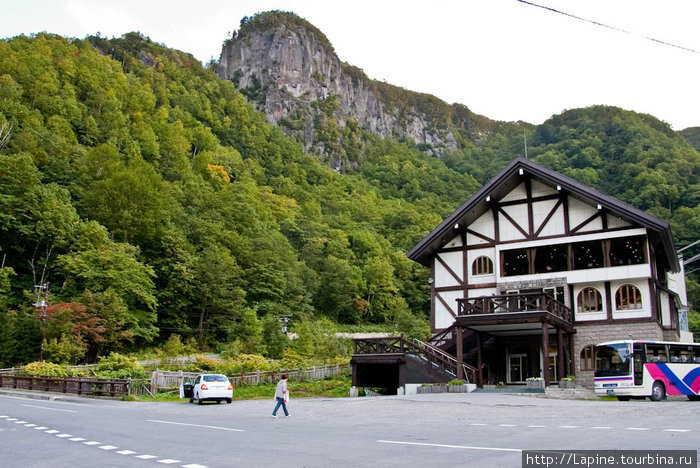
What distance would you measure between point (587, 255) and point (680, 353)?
8.13 m

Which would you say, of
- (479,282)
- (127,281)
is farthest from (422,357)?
(127,281)

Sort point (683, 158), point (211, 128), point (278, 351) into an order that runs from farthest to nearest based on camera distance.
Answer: point (211, 128), point (683, 158), point (278, 351)

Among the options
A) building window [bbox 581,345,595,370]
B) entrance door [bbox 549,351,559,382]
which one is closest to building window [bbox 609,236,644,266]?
building window [bbox 581,345,595,370]

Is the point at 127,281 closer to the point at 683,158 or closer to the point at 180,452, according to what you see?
the point at 180,452

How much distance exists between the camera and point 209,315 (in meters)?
56.3

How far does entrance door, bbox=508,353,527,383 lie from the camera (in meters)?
32.2

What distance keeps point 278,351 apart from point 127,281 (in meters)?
13.1

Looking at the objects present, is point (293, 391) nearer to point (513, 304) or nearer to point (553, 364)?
point (513, 304)

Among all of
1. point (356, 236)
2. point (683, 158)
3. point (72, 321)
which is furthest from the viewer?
point (683, 158)

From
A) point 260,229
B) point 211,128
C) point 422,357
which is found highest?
point 211,128

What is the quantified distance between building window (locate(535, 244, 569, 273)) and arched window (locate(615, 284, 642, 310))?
285cm

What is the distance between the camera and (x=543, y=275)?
31938mm

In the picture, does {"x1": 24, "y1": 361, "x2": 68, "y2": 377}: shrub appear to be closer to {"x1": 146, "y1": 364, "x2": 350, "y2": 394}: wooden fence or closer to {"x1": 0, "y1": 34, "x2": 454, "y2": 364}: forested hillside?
{"x1": 0, "y1": 34, "x2": 454, "y2": 364}: forested hillside

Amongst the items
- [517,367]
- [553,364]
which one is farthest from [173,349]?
[553,364]
